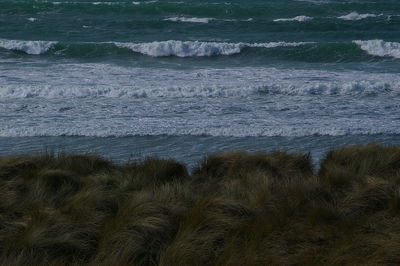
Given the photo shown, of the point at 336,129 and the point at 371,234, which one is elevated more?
the point at 371,234

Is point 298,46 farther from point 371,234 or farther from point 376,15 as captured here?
point 371,234

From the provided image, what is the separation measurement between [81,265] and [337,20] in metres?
28.0

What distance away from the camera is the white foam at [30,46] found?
930 inches

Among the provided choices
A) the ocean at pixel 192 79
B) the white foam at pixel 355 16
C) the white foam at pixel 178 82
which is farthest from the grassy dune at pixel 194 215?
the white foam at pixel 355 16

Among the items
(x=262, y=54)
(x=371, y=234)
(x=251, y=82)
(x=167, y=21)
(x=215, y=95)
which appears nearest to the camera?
(x=371, y=234)

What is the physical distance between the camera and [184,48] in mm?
24109

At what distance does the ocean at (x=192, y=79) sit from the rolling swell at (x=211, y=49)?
0.07 metres

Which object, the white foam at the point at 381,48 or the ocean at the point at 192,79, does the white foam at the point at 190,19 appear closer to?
the ocean at the point at 192,79

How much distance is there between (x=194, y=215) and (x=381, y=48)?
19.4m

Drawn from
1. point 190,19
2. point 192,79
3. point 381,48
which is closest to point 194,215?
point 192,79

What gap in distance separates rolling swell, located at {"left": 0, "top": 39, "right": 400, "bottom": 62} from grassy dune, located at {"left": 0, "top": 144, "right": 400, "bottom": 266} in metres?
15.2

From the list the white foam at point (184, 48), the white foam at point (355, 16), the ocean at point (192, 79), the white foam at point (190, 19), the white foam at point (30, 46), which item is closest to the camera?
the ocean at point (192, 79)

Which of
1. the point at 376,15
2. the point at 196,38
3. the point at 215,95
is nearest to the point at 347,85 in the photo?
the point at 215,95

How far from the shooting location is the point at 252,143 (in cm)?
1234
